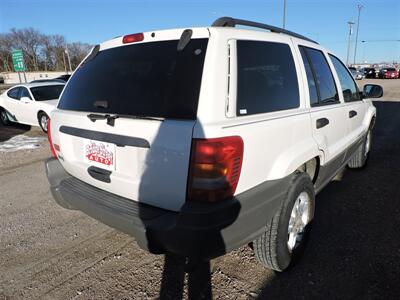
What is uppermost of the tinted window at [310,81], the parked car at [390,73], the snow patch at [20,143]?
the tinted window at [310,81]

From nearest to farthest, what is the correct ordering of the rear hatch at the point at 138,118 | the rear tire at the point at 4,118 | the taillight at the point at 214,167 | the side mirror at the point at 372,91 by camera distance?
the taillight at the point at 214,167 → the rear hatch at the point at 138,118 → the side mirror at the point at 372,91 → the rear tire at the point at 4,118

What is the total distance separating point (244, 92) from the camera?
2.11 meters

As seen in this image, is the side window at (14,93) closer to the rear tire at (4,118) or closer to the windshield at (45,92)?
the rear tire at (4,118)

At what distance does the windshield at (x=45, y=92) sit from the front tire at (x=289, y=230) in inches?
355

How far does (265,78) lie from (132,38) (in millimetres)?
1100

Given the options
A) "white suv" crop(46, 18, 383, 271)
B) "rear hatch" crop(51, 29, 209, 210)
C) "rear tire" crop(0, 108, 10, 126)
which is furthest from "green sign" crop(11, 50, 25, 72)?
"rear hatch" crop(51, 29, 209, 210)

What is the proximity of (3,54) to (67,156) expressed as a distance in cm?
8948

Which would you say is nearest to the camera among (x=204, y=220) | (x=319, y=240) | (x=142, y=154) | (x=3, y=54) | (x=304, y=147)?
(x=204, y=220)

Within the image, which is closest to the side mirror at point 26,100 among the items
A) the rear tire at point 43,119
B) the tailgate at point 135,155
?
the rear tire at point 43,119

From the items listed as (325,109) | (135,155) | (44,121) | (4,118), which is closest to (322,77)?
(325,109)

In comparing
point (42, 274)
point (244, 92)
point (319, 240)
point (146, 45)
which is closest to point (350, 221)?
point (319, 240)

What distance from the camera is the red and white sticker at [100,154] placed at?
226 centimetres

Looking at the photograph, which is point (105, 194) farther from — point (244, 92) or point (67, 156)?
point (244, 92)

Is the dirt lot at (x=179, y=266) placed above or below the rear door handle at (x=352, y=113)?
below
